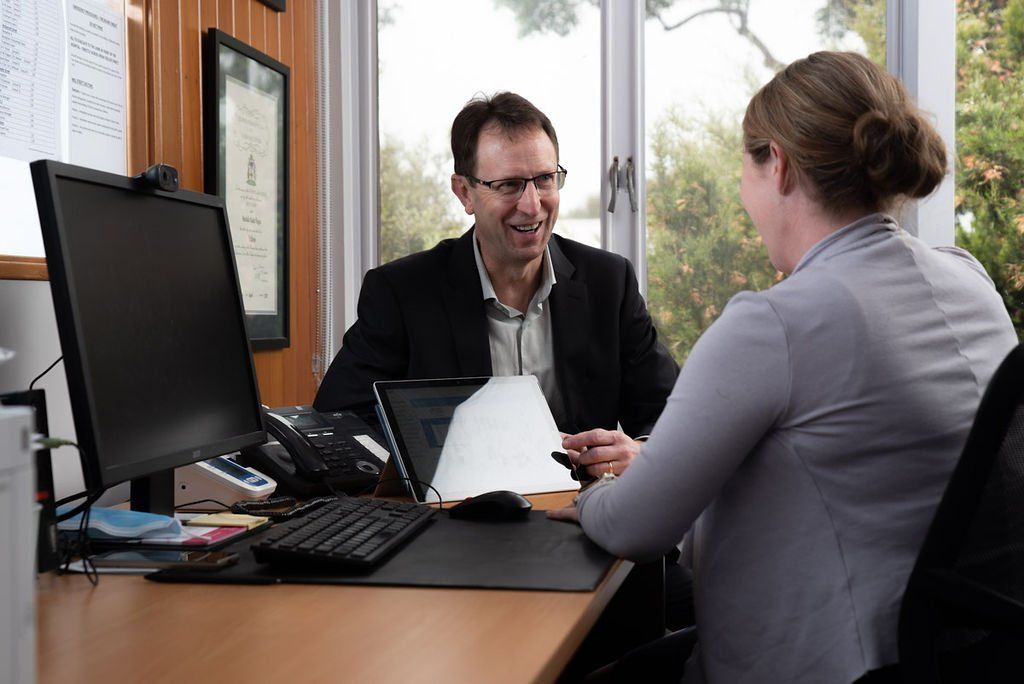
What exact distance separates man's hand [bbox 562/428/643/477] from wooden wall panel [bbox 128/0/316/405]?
3.34 ft

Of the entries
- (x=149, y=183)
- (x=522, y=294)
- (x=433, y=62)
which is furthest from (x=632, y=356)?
(x=433, y=62)

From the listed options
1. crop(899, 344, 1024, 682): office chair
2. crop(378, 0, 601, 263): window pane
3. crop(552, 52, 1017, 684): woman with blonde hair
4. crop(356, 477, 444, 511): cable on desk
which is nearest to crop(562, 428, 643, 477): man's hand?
crop(356, 477, 444, 511): cable on desk

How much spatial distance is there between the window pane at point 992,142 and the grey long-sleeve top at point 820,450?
6.50 feet

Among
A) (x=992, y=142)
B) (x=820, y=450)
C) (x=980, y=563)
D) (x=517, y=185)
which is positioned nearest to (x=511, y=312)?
(x=517, y=185)

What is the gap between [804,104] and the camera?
1.20m

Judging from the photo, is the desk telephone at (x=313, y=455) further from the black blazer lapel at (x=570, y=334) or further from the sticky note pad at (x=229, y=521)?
the black blazer lapel at (x=570, y=334)

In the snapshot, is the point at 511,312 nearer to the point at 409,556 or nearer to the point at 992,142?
the point at 409,556

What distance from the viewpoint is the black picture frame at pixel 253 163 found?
222 centimetres

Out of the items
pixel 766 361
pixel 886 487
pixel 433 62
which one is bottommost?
pixel 886 487

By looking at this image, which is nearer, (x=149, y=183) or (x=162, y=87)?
(x=149, y=183)

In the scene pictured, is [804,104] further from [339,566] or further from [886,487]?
[339,566]

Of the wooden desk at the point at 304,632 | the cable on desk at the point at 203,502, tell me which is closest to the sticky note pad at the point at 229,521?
the cable on desk at the point at 203,502

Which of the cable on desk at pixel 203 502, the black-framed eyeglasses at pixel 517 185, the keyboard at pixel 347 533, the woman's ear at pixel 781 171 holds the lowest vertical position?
the cable on desk at pixel 203 502

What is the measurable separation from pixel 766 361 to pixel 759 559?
237 millimetres
